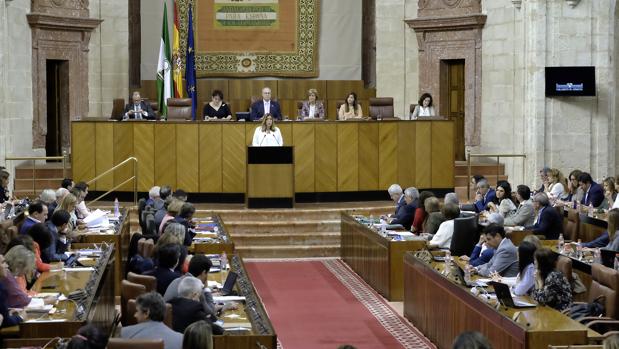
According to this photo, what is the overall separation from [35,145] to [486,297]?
14.1m

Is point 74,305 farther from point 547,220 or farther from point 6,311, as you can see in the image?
point 547,220

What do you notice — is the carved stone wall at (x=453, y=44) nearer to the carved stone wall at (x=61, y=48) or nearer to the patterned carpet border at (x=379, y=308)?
the carved stone wall at (x=61, y=48)

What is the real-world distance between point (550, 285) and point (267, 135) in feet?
30.9

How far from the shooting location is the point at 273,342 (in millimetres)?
7074

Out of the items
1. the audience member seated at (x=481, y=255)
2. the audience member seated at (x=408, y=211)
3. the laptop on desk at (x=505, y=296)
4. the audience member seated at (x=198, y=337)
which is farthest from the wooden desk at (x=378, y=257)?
the audience member seated at (x=198, y=337)

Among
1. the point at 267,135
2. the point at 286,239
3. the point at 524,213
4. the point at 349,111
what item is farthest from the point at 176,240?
the point at 349,111

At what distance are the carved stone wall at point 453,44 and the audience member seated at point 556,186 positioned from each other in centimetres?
515

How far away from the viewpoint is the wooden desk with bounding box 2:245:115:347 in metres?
7.36

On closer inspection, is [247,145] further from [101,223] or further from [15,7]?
[15,7]

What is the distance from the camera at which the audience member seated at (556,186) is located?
15.9m

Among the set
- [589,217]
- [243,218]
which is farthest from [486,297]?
[243,218]

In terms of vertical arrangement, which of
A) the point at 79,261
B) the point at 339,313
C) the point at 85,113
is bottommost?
the point at 339,313

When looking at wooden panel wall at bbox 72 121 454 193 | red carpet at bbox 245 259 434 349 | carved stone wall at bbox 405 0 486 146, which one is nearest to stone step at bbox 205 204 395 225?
wooden panel wall at bbox 72 121 454 193

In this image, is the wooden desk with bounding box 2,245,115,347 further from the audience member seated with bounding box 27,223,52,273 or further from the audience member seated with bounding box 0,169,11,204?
the audience member seated with bounding box 0,169,11,204
